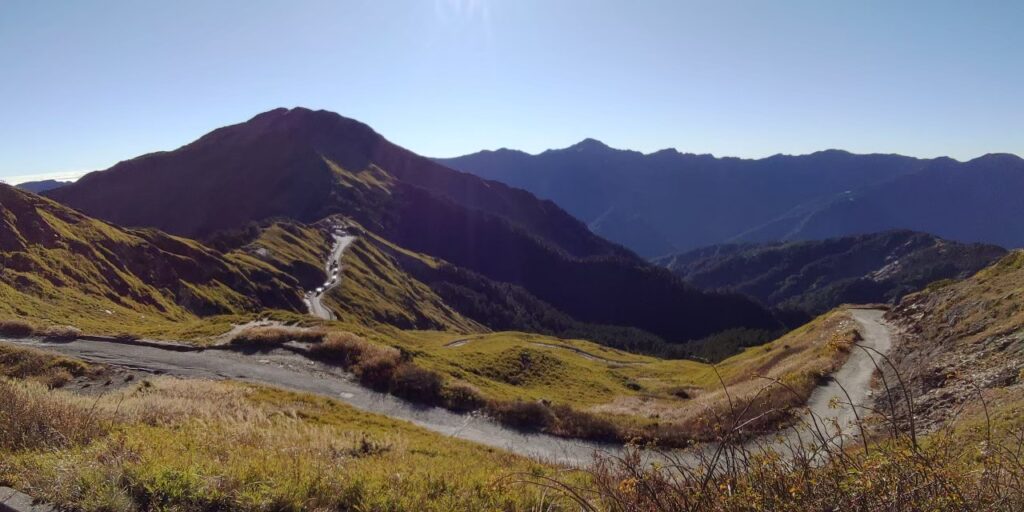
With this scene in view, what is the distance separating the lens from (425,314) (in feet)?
410

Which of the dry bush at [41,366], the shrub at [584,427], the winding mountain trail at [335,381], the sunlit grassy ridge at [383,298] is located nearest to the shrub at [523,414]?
the shrub at [584,427]

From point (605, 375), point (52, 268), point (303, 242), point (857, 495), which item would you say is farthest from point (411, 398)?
point (303, 242)

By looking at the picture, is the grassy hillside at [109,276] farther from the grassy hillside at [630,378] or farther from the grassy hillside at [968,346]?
the grassy hillside at [968,346]

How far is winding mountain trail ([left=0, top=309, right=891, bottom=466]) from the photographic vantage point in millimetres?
22047

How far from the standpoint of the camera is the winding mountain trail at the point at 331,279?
9043cm

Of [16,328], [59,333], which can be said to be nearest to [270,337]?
[59,333]

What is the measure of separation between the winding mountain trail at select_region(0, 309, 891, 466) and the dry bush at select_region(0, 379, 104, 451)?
14.1m

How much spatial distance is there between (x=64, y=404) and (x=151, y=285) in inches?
2660

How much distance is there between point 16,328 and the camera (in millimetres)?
28734

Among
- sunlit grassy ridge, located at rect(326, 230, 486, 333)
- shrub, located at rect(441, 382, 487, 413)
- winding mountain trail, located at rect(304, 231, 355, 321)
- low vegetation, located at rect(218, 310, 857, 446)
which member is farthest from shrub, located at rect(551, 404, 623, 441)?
sunlit grassy ridge, located at rect(326, 230, 486, 333)

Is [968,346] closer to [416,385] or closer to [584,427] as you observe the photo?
[584,427]

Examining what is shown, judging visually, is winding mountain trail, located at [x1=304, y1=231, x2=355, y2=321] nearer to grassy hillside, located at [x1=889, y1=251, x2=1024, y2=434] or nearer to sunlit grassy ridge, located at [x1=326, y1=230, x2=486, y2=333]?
sunlit grassy ridge, located at [x1=326, y1=230, x2=486, y2=333]

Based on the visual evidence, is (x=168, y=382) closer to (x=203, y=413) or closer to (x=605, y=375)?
(x=203, y=413)

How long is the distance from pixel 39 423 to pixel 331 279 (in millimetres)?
111582
